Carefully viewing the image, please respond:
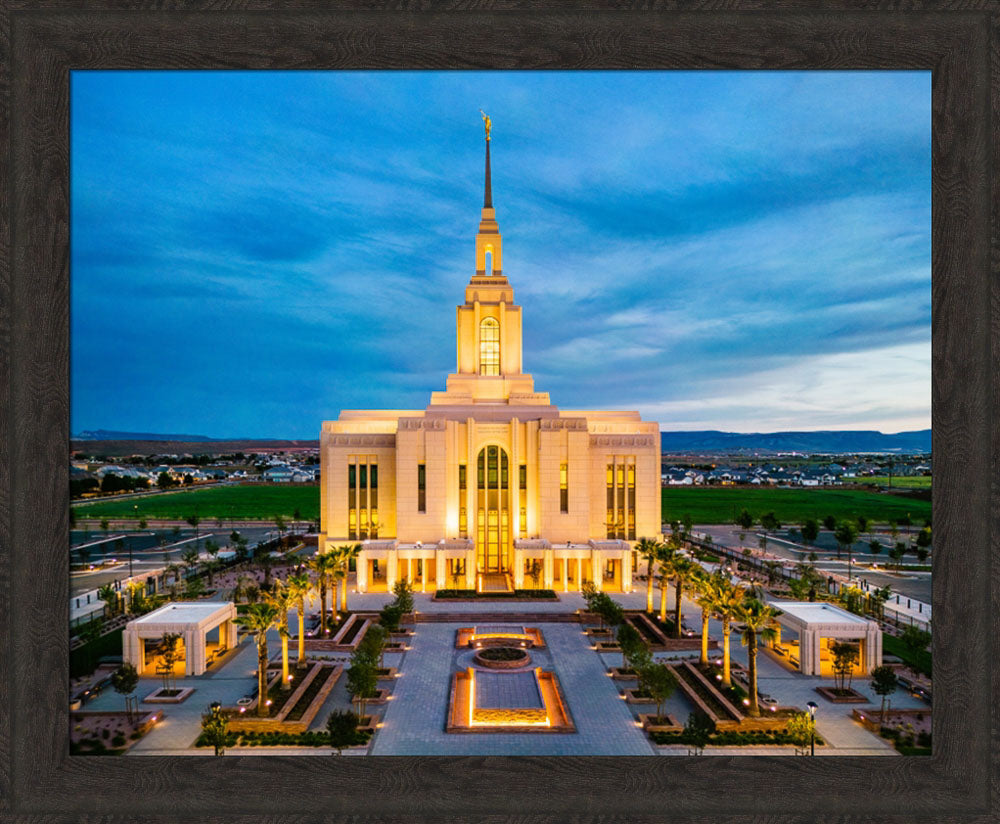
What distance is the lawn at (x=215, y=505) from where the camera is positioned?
7769cm

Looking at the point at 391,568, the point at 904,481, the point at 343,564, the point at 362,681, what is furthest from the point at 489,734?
the point at 904,481

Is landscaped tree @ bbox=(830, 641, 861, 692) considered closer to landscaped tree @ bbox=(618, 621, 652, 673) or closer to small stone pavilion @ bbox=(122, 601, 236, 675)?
landscaped tree @ bbox=(618, 621, 652, 673)

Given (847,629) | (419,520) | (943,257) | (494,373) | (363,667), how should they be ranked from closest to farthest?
1. (943,257)
2. (363,667)
3. (847,629)
4. (419,520)
5. (494,373)

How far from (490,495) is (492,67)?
33.6 meters

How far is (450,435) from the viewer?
38.9 metres

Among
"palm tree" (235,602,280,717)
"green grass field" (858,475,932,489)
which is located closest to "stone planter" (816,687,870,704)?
"palm tree" (235,602,280,717)

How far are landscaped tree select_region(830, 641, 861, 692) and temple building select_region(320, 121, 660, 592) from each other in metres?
15.3

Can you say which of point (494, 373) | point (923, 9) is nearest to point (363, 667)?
point (923, 9)

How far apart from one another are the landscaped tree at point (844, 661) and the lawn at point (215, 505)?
212ft

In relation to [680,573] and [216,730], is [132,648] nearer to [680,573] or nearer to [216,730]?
[216,730]

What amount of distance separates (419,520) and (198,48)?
3265 centimetres

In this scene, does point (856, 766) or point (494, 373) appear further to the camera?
point (494, 373)

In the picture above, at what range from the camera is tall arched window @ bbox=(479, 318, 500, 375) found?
47125mm

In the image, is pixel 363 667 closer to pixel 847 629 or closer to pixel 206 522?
pixel 847 629
